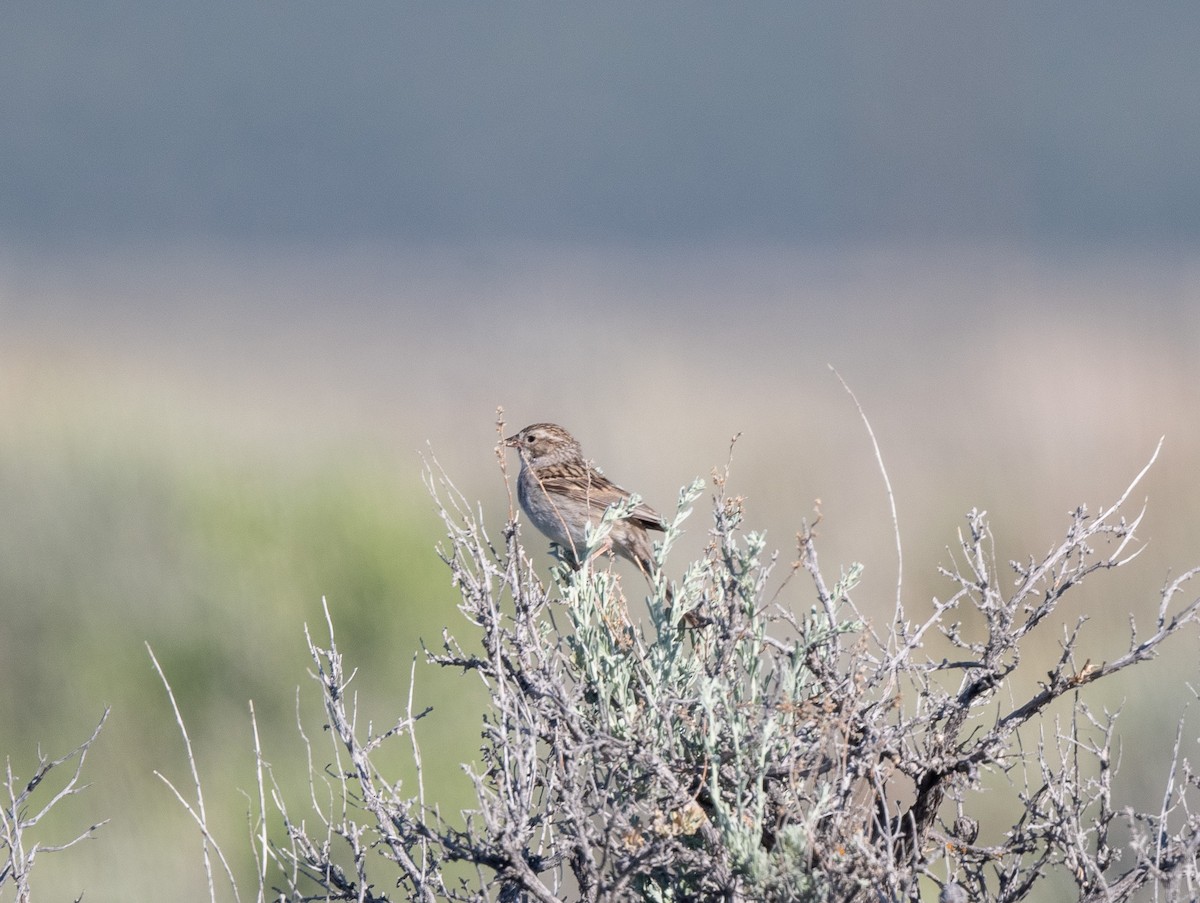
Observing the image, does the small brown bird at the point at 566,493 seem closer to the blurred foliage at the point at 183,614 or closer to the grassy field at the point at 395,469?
the grassy field at the point at 395,469

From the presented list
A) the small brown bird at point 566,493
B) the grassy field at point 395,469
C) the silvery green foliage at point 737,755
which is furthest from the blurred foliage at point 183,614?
the silvery green foliage at point 737,755

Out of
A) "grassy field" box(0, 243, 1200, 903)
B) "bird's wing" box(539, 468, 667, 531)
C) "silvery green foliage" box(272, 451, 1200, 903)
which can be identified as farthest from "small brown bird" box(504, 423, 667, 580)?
"silvery green foliage" box(272, 451, 1200, 903)

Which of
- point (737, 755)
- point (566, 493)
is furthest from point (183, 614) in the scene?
point (737, 755)

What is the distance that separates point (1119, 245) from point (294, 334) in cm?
1727

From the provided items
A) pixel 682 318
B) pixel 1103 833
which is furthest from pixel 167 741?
pixel 682 318

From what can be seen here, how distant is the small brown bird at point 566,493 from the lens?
595 centimetres

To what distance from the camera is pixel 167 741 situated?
309 inches

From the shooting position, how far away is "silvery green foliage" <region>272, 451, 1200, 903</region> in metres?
3.26

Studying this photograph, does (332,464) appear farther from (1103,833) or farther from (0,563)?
(1103,833)

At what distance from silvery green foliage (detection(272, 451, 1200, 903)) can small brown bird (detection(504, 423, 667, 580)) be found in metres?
1.86

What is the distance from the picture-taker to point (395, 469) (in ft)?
35.6

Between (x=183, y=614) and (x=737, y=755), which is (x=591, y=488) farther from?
(x=183, y=614)

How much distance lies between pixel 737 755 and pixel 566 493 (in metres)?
3.22

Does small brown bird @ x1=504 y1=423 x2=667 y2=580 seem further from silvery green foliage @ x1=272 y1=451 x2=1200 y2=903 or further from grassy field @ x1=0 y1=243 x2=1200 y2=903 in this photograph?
silvery green foliage @ x1=272 y1=451 x2=1200 y2=903
